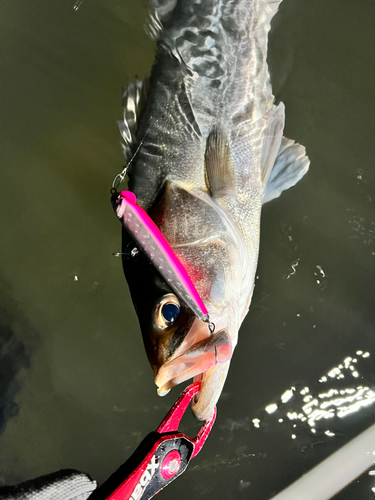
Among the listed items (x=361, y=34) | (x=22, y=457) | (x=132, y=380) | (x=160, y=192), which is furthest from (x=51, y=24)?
(x=22, y=457)

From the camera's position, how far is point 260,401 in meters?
1.85

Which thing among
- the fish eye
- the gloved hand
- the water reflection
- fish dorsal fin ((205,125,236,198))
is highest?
fish dorsal fin ((205,125,236,198))

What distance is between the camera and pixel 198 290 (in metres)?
1.22

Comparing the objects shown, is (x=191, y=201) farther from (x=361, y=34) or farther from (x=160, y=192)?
(x=361, y=34)

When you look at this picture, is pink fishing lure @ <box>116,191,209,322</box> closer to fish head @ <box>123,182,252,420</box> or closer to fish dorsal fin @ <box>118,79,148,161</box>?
fish head @ <box>123,182,252,420</box>

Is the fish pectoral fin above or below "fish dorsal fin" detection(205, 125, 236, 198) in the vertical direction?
below

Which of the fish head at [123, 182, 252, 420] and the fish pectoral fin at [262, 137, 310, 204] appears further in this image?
the fish pectoral fin at [262, 137, 310, 204]

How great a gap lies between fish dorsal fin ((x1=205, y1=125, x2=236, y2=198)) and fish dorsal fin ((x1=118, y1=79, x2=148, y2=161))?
1.07ft

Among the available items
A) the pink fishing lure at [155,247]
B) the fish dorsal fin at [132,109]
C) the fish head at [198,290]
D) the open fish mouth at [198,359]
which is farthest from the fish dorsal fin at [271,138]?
the open fish mouth at [198,359]

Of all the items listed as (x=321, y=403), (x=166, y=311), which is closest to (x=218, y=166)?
(x=166, y=311)

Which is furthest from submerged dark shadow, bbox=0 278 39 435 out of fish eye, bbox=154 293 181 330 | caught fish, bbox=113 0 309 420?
fish eye, bbox=154 293 181 330

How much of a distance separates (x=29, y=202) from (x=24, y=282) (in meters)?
0.43

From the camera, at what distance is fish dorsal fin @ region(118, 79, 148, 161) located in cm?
154

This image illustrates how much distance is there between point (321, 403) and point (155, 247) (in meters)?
1.33
